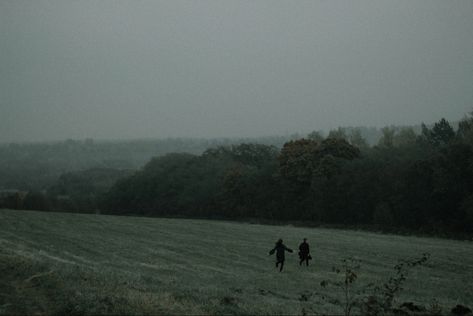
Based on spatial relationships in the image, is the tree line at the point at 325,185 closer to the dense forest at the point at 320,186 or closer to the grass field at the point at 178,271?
the dense forest at the point at 320,186

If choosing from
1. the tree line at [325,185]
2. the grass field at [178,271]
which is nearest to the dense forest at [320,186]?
the tree line at [325,185]

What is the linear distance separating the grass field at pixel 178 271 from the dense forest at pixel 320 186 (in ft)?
64.0

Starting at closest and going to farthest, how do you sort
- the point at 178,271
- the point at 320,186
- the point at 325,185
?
the point at 178,271 < the point at 325,185 < the point at 320,186

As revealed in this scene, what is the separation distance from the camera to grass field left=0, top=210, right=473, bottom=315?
14383 millimetres

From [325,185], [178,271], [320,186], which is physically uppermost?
[325,185]

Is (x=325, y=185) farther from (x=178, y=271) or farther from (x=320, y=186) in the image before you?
(x=178, y=271)

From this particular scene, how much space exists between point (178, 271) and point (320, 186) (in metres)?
48.0

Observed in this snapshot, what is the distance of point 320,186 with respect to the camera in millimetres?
70375

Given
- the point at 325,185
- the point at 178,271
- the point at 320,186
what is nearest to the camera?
the point at 178,271

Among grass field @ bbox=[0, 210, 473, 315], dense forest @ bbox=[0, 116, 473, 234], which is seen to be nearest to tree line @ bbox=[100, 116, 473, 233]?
dense forest @ bbox=[0, 116, 473, 234]

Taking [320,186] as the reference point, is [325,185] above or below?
above

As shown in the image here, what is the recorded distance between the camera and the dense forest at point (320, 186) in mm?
57688

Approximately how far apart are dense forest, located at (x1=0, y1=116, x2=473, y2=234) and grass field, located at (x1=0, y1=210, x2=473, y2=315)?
19519 millimetres

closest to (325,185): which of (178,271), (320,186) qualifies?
(320,186)
